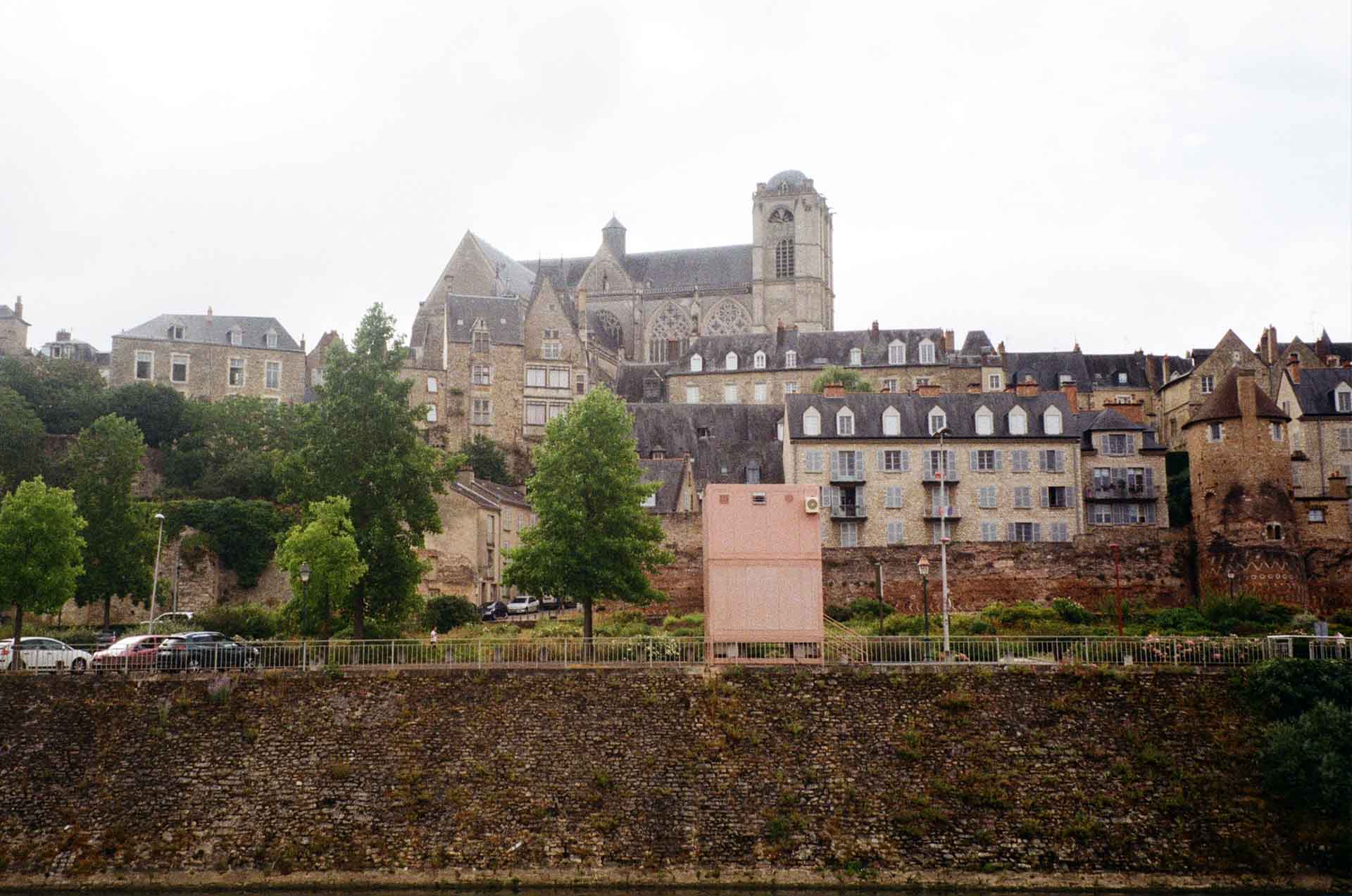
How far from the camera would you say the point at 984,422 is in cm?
6097

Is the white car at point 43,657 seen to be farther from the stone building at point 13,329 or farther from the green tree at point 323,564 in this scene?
the stone building at point 13,329

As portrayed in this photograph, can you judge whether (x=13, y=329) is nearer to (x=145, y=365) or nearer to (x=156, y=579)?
(x=145, y=365)

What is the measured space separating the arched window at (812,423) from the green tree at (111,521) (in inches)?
1134

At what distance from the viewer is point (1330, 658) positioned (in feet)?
108

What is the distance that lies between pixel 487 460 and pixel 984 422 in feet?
113

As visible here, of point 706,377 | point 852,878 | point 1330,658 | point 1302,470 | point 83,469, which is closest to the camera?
point 852,878

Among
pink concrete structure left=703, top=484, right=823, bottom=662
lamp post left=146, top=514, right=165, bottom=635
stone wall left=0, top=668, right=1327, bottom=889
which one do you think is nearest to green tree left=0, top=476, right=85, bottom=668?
stone wall left=0, top=668, right=1327, bottom=889

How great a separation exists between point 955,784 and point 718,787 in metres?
5.63

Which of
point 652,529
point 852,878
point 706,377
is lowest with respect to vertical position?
point 852,878

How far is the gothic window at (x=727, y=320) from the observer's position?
409 feet

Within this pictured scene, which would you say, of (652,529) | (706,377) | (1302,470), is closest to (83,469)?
(652,529)

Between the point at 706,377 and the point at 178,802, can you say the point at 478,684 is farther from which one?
the point at 706,377

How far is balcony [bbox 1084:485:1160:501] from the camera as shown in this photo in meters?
63.2

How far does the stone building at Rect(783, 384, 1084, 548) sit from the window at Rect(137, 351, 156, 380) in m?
47.7
